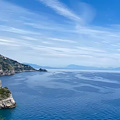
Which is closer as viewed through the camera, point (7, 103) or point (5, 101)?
point (5, 101)

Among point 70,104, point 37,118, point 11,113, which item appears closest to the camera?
point 37,118

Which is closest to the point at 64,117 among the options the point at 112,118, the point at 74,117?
the point at 74,117

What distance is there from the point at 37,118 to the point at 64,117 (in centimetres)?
1272

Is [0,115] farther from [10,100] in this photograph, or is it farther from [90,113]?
[90,113]

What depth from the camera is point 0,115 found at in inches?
3093

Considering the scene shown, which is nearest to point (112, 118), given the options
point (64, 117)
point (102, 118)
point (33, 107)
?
point (102, 118)

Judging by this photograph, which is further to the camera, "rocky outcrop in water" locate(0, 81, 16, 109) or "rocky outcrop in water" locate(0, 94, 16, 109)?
"rocky outcrop in water" locate(0, 81, 16, 109)

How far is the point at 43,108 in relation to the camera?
300 ft

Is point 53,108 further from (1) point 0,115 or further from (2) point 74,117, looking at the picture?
(1) point 0,115

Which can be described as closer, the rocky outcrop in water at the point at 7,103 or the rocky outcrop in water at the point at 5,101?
the rocky outcrop in water at the point at 7,103

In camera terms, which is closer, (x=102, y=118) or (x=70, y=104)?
(x=102, y=118)

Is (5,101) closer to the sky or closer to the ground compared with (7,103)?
closer to the sky

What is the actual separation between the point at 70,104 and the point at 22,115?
32.4 meters

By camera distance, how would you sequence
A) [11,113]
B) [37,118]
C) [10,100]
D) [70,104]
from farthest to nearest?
[70,104], [10,100], [11,113], [37,118]
